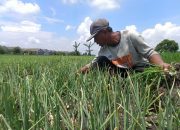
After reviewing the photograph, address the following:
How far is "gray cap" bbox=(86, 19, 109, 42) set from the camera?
371 cm

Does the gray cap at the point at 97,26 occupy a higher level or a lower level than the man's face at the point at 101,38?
higher

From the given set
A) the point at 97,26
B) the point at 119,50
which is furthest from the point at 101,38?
the point at 119,50

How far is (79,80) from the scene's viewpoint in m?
2.53

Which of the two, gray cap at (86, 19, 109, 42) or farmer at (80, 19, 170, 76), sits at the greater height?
gray cap at (86, 19, 109, 42)

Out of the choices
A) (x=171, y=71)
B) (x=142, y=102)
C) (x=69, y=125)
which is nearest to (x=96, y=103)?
(x=142, y=102)

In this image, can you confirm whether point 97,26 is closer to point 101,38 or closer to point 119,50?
point 101,38

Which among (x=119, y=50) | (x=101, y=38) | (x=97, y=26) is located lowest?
(x=119, y=50)

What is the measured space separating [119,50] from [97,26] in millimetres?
338

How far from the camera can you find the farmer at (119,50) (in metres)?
3.72

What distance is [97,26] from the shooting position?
146 inches

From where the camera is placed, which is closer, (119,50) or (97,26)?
(97,26)

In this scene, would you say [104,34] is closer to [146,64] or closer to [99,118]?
[146,64]

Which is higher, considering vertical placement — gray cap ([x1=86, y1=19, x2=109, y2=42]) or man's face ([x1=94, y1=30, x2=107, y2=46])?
gray cap ([x1=86, y1=19, x2=109, y2=42])

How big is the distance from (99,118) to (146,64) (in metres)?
2.40
